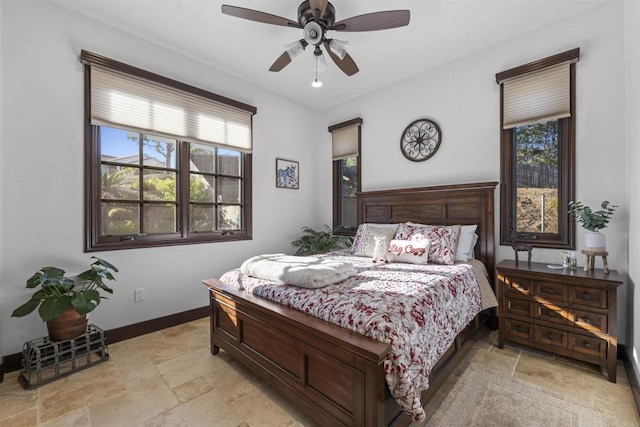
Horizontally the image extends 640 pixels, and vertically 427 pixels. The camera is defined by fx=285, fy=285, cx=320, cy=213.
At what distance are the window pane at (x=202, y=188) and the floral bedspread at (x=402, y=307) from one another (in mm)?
1305

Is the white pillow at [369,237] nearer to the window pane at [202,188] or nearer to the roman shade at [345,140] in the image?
the roman shade at [345,140]

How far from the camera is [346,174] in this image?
14.8ft

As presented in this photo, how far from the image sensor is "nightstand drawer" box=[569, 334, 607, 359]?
2061 millimetres

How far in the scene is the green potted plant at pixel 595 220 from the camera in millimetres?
2225

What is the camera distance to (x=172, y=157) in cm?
312

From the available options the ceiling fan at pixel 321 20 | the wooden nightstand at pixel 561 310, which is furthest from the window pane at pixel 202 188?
the wooden nightstand at pixel 561 310

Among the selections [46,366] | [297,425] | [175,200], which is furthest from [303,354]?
[175,200]

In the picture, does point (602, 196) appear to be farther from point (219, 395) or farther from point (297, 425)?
point (219, 395)

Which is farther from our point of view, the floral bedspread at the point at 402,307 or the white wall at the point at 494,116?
the white wall at the point at 494,116

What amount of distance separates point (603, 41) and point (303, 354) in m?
3.46

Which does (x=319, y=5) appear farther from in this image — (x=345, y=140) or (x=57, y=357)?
(x=57, y=357)

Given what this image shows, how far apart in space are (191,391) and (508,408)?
2.06 metres

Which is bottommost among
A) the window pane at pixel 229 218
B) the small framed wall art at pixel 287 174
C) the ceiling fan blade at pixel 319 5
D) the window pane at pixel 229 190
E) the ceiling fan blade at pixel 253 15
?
the window pane at pixel 229 218

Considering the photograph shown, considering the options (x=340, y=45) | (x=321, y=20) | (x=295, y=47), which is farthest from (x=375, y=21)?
(x=295, y=47)
